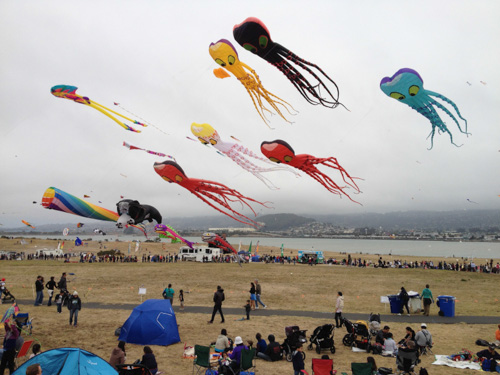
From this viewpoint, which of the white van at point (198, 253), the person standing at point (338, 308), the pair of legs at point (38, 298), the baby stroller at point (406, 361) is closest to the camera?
the baby stroller at point (406, 361)

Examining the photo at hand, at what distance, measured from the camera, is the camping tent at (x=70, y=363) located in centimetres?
654

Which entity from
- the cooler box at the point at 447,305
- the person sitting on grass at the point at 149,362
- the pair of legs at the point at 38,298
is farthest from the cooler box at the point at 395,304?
→ the pair of legs at the point at 38,298

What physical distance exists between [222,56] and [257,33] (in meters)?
2.40

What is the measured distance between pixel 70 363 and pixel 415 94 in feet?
47.1

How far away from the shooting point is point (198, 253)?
148 ft

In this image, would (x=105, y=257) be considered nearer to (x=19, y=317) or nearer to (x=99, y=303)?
(x=99, y=303)

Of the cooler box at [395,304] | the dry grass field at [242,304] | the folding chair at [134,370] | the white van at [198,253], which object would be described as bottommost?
the white van at [198,253]

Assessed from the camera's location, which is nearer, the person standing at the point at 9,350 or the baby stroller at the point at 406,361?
the person standing at the point at 9,350

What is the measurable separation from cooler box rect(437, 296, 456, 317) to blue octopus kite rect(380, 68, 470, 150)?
271 inches

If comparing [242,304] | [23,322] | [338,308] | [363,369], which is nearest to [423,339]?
[338,308]

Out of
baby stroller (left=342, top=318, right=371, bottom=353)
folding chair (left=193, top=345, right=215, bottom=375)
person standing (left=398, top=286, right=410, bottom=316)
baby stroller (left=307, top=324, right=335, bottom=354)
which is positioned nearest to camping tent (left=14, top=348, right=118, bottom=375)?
folding chair (left=193, top=345, right=215, bottom=375)

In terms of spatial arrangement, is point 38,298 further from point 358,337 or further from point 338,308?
point 358,337

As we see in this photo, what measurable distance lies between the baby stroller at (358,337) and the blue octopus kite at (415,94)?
25.5 ft

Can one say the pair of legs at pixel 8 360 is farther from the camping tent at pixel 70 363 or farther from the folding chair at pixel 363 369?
the folding chair at pixel 363 369
